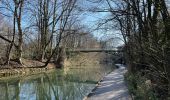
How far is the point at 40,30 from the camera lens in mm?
46906

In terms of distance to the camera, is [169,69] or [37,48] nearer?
[169,69]

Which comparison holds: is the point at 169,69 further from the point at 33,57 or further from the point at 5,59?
the point at 33,57

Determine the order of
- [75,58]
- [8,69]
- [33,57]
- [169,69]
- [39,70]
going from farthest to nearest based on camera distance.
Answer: [75,58]
[33,57]
[39,70]
[8,69]
[169,69]

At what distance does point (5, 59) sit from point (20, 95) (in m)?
20.8

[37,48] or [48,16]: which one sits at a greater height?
[48,16]

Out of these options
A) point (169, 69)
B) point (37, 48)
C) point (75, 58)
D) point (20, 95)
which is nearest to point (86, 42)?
point (75, 58)

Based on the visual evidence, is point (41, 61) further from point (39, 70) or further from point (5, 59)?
point (5, 59)

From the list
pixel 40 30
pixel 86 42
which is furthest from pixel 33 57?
pixel 86 42

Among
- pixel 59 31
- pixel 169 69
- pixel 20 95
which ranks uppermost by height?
pixel 59 31

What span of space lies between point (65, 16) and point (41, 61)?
27.4ft

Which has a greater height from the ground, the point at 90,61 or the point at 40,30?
the point at 40,30

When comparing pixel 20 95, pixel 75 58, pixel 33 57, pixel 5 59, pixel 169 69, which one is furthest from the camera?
pixel 75 58

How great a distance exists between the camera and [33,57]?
167 ft

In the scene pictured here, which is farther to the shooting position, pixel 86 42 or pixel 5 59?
pixel 86 42
